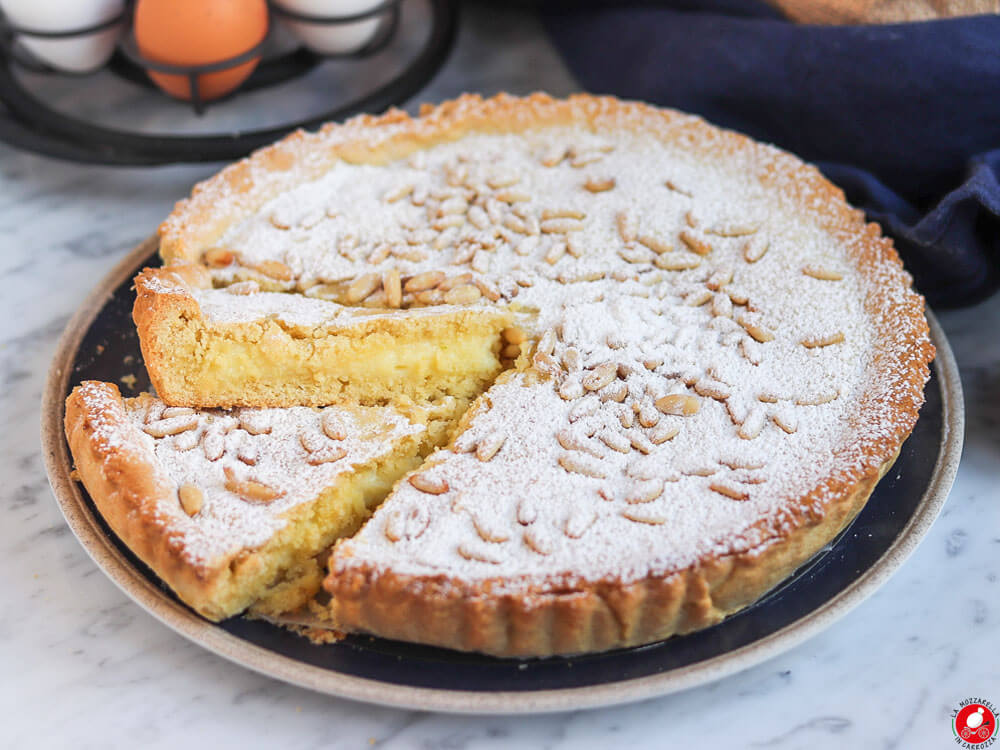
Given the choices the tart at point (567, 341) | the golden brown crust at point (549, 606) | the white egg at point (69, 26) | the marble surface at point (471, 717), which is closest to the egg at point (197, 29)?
the white egg at point (69, 26)

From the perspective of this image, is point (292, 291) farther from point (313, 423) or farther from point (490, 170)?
point (490, 170)

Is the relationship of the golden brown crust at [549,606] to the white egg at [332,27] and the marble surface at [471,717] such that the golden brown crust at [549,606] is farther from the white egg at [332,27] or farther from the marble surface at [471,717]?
the white egg at [332,27]

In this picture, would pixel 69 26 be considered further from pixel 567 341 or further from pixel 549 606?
pixel 549 606

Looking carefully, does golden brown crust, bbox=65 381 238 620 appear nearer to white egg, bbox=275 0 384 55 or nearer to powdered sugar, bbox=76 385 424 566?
powdered sugar, bbox=76 385 424 566

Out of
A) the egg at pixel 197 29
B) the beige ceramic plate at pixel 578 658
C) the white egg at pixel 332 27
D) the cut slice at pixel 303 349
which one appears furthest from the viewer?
the white egg at pixel 332 27

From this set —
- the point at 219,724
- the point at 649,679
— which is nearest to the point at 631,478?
the point at 649,679

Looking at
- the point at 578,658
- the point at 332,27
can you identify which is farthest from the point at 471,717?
the point at 332,27
